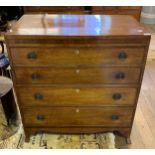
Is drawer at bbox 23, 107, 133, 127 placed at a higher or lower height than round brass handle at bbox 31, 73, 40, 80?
lower

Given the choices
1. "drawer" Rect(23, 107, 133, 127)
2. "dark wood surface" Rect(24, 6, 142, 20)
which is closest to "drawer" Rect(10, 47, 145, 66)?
"drawer" Rect(23, 107, 133, 127)

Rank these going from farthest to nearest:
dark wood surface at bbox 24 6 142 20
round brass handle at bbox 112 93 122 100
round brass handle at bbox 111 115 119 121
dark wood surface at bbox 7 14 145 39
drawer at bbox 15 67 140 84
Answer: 1. dark wood surface at bbox 24 6 142 20
2. round brass handle at bbox 111 115 119 121
3. round brass handle at bbox 112 93 122 100
4. drawer at bbox 15 67 140 84
5. dark wood surface at bbox 7 14 145 39

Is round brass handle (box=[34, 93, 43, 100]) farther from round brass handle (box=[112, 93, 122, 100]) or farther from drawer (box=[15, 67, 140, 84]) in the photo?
round brass handle (box=[112, 93, 122, 100])

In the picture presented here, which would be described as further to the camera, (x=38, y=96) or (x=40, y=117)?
(x=40, y=117)

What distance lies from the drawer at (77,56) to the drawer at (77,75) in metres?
0.05

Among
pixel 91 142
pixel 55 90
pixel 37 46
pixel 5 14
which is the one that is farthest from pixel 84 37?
pixel 5 14

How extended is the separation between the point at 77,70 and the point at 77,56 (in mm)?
104

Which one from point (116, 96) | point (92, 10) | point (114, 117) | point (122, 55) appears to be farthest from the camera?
point (92, 10)

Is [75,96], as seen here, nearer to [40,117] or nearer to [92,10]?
[40,117]

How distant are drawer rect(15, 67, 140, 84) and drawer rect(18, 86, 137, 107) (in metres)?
0.06

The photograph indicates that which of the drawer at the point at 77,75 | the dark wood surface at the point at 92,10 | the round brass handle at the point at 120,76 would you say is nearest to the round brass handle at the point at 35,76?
the drawer at the point at 77,75

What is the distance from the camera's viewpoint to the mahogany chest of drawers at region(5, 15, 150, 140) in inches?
45.2

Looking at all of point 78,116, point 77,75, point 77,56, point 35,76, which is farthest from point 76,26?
point 78,116

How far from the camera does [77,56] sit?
3.94 feet
